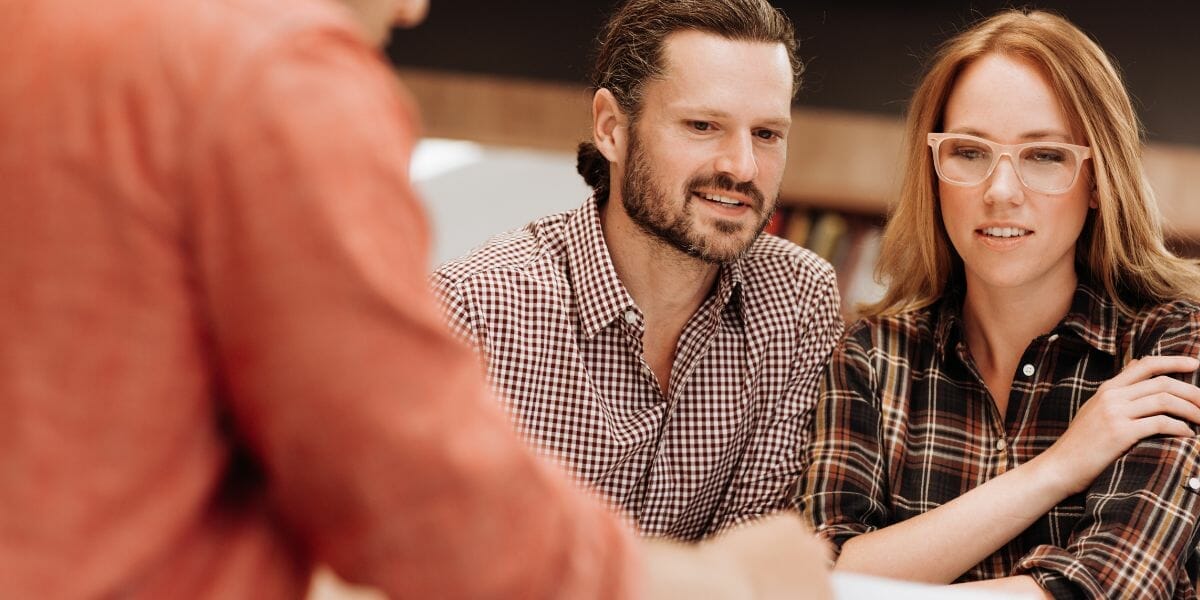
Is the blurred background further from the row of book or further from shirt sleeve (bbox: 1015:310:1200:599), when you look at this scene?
shirt sleeve (bbox: 1015:310:1200:599)

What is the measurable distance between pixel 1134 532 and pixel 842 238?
2086mm

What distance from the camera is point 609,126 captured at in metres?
2.12

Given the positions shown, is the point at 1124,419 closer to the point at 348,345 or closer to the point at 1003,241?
the point at 1003,241

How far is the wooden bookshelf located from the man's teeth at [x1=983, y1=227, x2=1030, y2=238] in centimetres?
175

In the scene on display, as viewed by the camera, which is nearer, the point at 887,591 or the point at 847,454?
the point at 887,591

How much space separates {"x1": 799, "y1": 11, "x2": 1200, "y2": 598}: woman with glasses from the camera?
5.00 ft

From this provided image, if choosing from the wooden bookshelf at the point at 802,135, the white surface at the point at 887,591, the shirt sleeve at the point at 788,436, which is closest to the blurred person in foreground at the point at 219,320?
the white surface at the point at 887,591

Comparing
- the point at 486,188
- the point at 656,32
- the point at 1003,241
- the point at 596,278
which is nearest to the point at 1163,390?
the point at 1003,241

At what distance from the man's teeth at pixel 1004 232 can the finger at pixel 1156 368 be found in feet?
0.76

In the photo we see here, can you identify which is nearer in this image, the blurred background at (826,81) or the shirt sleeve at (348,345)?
the shirt sleeve at (348,345)

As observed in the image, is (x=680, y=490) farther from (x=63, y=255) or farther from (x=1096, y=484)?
(x=63, y=255)

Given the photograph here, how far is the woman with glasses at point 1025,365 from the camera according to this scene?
5.00 ft

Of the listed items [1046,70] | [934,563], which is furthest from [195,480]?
[1046,70]

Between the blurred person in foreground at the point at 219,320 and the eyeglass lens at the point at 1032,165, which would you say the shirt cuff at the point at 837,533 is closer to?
the eyeglass lens at the point at 1032,165
